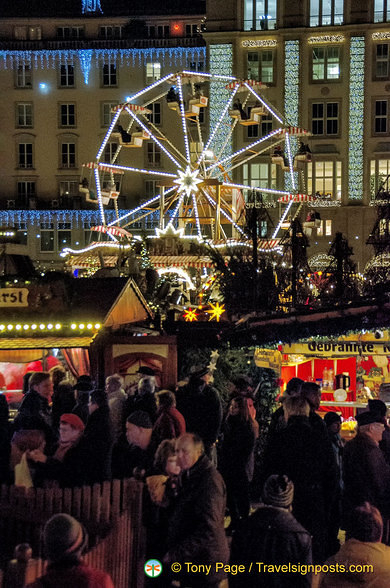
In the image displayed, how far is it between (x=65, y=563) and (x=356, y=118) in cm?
4024

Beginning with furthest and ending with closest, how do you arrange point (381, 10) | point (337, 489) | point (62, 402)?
point (381, 10) → point (62, 402) → point (337, 489)

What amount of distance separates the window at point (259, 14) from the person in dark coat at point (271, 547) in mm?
40687

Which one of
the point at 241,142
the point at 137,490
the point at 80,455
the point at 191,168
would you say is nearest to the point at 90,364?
the point at 80,455

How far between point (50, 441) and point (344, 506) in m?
3.22

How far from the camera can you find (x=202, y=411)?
27.3 feet

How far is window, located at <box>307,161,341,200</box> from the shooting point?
41594 millimetres

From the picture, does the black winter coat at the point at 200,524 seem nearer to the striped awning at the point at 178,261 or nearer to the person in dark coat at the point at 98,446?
the person in dark coat at the point at 98,446

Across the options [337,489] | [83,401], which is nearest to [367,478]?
[337,489]

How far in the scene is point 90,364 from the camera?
41.1 feet

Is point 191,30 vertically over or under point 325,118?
over

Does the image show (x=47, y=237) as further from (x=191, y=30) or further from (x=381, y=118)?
(x=381, y=118)

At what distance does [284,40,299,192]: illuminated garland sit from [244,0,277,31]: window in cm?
174

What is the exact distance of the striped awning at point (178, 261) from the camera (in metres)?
23.3

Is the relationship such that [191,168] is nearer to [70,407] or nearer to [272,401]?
[272,401]
